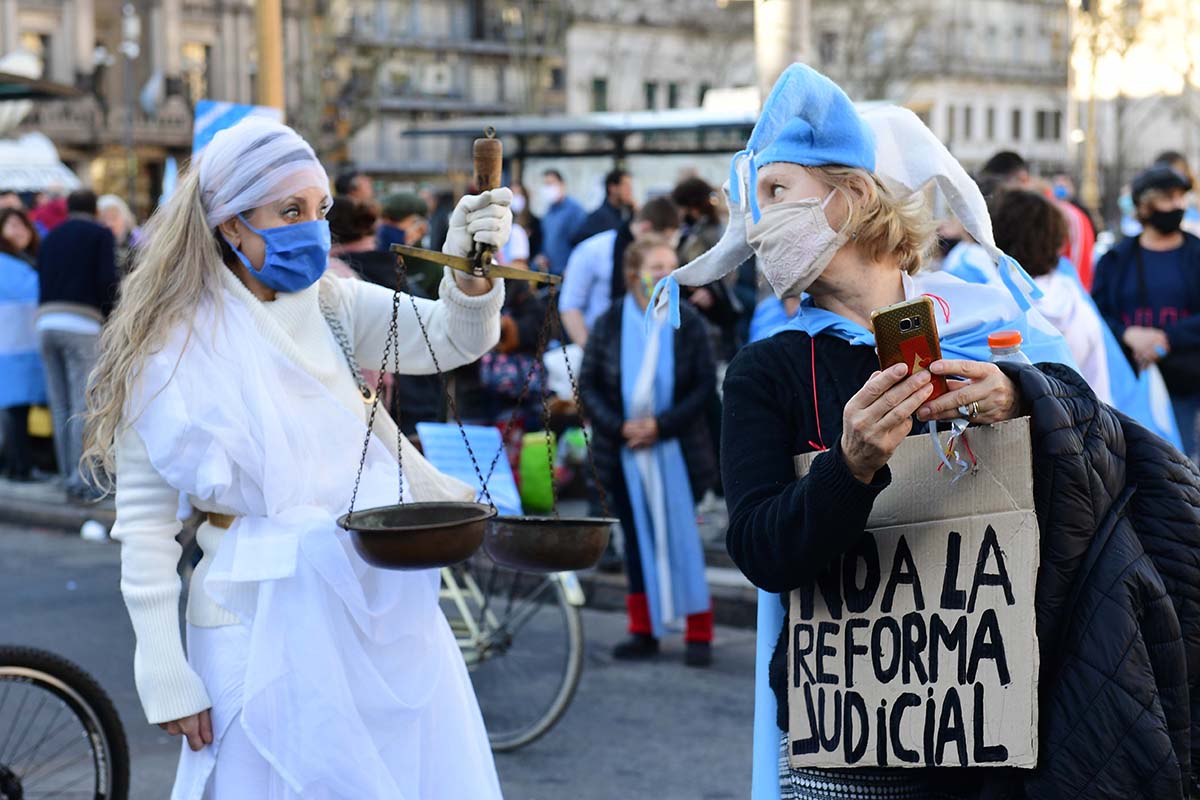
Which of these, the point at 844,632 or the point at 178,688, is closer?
the point at 844,632

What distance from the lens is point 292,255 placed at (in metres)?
3.41

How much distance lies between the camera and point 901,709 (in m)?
2.32

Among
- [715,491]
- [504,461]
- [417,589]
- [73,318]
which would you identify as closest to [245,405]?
[417,589]

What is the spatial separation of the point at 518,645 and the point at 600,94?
58240 mm

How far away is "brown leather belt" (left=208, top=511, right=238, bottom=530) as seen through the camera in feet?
11.0

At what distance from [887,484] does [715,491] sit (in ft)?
28.1

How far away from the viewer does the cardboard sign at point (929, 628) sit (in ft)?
7.29

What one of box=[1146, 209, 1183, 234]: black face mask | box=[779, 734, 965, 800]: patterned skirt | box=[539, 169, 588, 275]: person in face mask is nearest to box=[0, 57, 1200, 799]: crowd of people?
box=[779, 734, 965, 800]: patterned skirt

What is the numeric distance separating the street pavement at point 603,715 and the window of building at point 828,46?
4471 cm

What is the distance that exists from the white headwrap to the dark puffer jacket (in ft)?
5.87

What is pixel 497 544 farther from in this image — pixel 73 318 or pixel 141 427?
pixel 73 318

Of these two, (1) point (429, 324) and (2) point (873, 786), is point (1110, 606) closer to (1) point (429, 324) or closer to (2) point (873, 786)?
(2) point (873, 786)

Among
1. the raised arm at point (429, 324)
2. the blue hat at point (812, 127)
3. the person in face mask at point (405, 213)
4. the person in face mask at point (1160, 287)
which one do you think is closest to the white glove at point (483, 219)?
the raised arm at point (429, 324)

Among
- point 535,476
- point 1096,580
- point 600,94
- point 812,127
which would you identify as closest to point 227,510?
point 812,127
